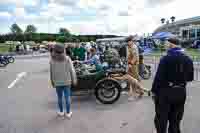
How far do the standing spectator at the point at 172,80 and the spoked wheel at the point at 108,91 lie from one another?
3110mm

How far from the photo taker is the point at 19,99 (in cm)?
748

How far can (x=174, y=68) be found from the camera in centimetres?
337

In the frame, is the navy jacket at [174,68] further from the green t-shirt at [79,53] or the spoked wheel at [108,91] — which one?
the green t-shirt at [79,53]

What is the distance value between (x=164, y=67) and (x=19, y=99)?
5.21m

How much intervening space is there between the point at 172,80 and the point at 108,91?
3381mm

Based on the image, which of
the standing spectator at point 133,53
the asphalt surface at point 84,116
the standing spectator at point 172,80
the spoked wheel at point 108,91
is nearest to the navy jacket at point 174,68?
the standing spectator at point 172,80

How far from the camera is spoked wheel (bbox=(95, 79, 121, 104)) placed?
Answer: 6.65 m

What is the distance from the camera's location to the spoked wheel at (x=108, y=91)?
665 centimetres

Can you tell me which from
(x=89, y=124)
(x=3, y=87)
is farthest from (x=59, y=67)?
(x=3, y=87)

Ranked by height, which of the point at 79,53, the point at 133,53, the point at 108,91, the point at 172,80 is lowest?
the point at 108,91

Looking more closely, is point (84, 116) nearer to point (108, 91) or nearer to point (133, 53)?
point (108, 91)

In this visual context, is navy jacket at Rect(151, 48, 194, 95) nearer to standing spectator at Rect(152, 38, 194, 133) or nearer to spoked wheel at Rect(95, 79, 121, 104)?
standing spectator at Rect(152, 38, 194, 133)

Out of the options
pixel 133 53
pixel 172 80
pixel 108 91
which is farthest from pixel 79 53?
pixel 172 80

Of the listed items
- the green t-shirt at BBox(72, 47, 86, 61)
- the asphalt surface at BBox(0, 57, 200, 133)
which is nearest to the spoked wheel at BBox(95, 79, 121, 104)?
the asphalt surface at BBox(0, 57, 200, 133)
